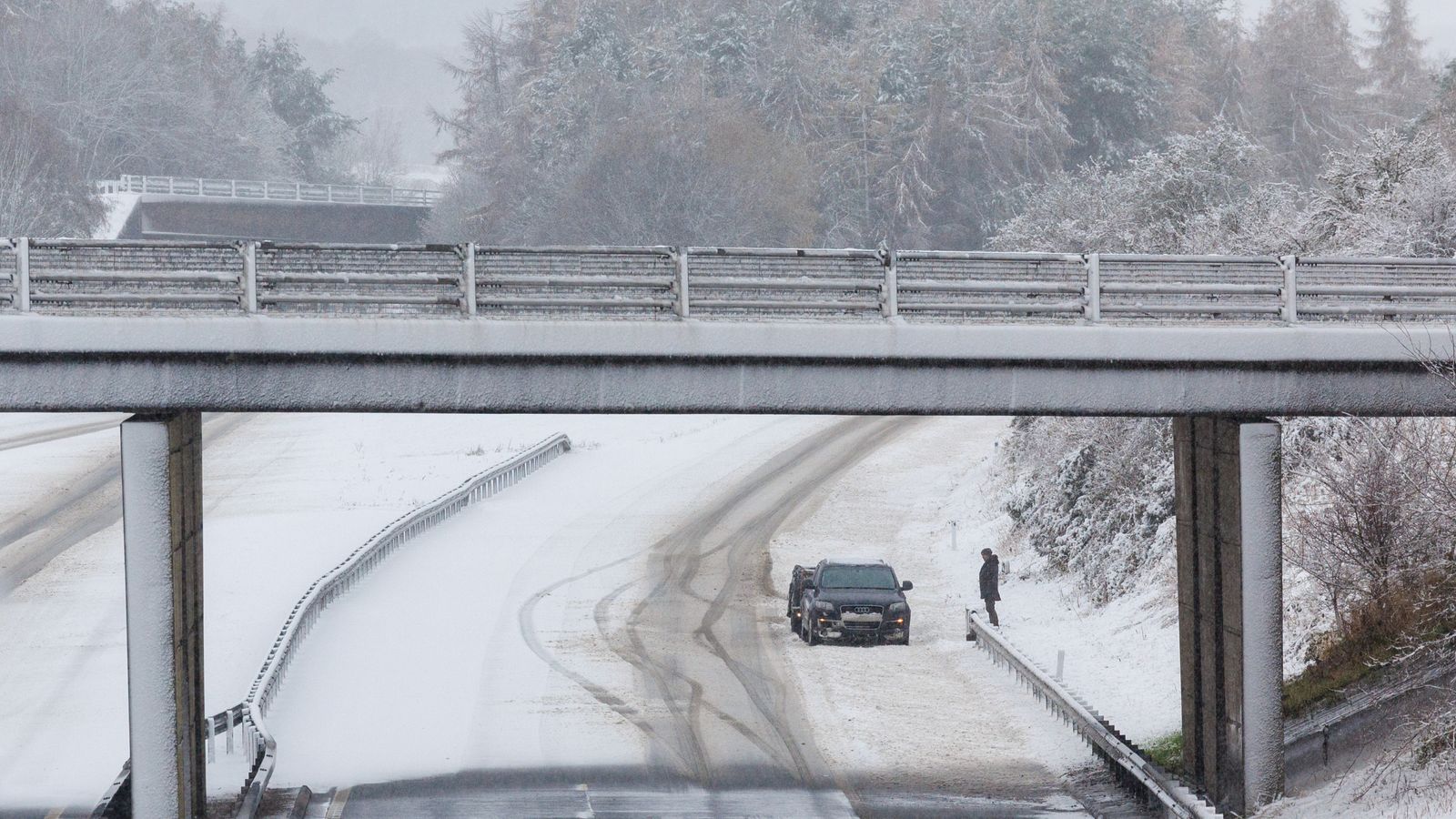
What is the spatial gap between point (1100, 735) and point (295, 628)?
13.1 m

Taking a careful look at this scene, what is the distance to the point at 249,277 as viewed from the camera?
51.3 ft

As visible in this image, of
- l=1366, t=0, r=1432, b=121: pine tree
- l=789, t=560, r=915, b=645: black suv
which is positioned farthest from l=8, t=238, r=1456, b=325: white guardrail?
l=1366, t=0, r=1432, b=121: pine tree

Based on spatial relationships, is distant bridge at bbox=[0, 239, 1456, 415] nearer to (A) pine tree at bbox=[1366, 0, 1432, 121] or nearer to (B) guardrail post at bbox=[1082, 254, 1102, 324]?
(B) guardrail post at bbox=[1082, 254, 1102, 324]

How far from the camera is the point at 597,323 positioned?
621 inches

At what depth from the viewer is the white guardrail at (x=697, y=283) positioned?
15562mm

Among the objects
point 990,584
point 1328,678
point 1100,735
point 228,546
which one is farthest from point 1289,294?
point 228,546

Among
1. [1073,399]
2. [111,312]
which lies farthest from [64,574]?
[1073,399]

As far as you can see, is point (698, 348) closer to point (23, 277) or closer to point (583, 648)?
point (23, 277)

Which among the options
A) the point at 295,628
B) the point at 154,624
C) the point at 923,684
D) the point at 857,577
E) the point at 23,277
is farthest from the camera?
the point at 857,577

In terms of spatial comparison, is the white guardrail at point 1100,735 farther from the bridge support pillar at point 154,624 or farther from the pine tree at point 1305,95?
the pine tree at point 1305,95

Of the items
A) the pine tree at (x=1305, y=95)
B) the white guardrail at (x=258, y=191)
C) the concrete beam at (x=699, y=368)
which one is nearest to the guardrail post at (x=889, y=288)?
the concrete beam at (x=699, y=368)

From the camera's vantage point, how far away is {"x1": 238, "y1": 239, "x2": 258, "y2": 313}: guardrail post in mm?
15586

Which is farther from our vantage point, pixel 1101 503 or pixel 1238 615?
pixel 1101 503

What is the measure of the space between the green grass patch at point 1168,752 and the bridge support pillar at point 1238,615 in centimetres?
106
